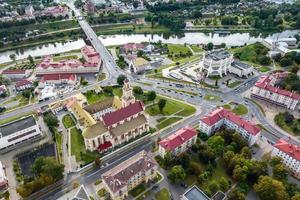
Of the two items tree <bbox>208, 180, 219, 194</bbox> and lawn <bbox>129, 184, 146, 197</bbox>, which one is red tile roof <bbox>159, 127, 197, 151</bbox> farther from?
tree <bbox>208, 180, 219, 194</bbox>

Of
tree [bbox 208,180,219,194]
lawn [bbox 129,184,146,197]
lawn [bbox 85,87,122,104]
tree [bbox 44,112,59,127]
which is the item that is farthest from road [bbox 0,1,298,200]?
tree [bbox 208,180,219,194]

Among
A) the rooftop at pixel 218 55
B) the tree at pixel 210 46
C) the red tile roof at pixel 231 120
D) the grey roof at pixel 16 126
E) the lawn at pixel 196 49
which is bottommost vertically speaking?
the grey roof at pixel 16 126

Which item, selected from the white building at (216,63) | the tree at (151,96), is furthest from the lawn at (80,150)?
the white building at (216,63)

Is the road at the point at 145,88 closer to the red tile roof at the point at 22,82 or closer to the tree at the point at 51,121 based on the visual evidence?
the tree at the point at 51,121

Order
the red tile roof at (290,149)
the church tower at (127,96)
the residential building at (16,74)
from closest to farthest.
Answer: the red tile roof at (290,149) < the church tower at (127,96) < the residential building at (16,74)

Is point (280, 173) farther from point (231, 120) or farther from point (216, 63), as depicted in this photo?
point (216, 63)

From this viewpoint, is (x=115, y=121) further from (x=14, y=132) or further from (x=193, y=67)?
(x=193, y=67)
